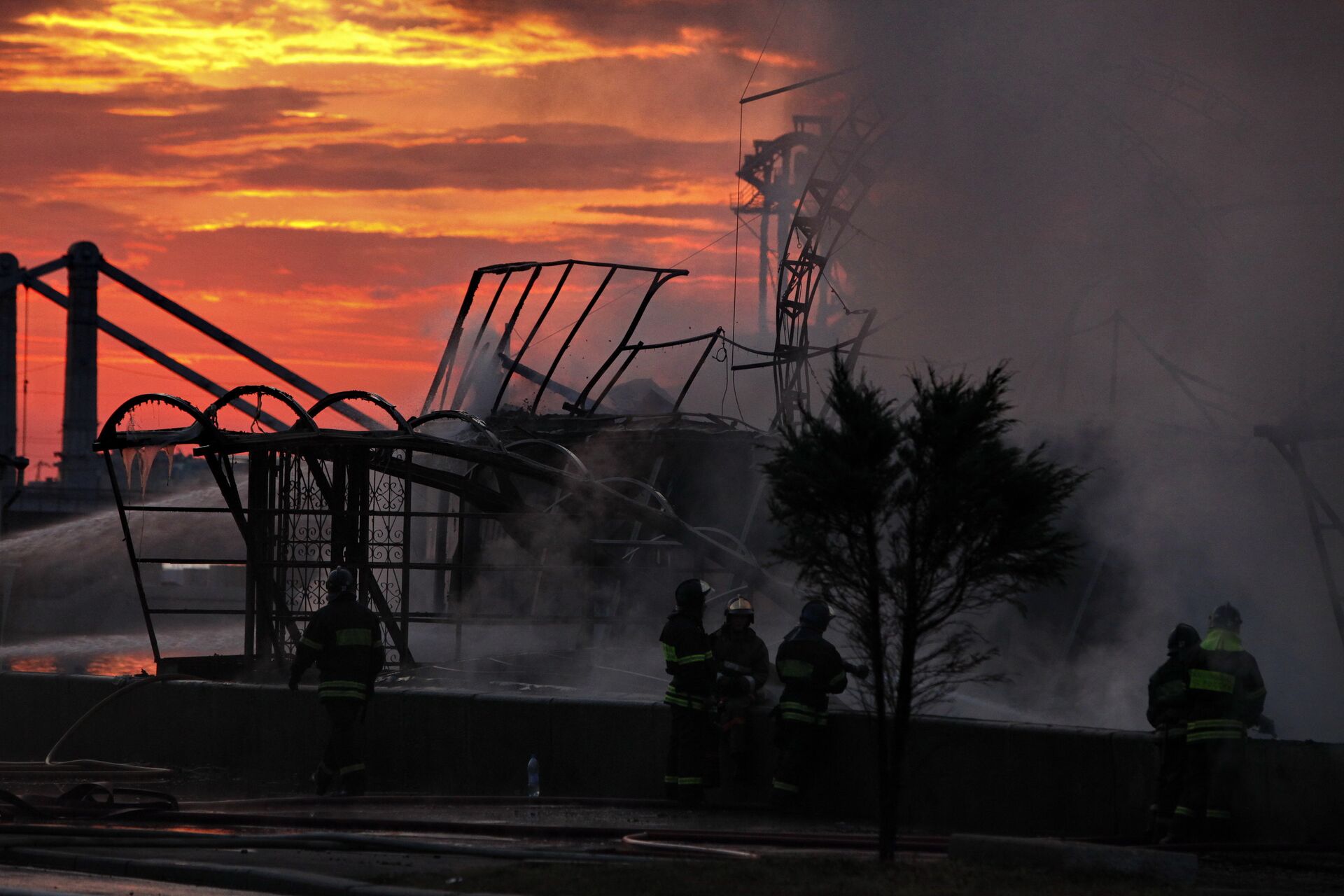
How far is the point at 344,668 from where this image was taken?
1326 centimetres

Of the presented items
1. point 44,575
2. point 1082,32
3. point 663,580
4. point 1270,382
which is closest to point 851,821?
point 663,580

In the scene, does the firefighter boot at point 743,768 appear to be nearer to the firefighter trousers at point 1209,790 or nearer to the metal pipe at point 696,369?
the firefighter trousers at point 1209,790

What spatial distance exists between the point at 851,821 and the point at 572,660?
828cm

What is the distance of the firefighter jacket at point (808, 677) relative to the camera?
11867 mm

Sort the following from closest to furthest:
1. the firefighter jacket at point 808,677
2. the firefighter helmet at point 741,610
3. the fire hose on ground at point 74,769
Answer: the firefighter jacket at point 808,677 < the firefighter helmet at point 741,610 < the fire hose on ground at point 74,769

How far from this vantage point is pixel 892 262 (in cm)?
3819

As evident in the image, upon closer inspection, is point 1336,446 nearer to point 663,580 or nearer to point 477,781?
point 663,580

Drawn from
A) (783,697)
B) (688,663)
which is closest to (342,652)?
(688,663)

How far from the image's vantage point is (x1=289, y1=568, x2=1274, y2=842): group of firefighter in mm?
10523

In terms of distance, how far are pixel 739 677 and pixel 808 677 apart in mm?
912

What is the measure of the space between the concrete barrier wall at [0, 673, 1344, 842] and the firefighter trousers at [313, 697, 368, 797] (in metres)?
1.05

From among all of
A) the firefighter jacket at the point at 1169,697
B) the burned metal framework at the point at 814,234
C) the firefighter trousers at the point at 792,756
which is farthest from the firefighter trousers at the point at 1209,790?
the burned metal framework at the point at 814,234

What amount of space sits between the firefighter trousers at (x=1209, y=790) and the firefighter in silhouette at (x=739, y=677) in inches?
A: 128

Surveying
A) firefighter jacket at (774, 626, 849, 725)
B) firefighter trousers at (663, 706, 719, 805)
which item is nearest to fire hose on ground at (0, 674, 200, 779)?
firefighter trousers at (663, 706, 719, 805)
